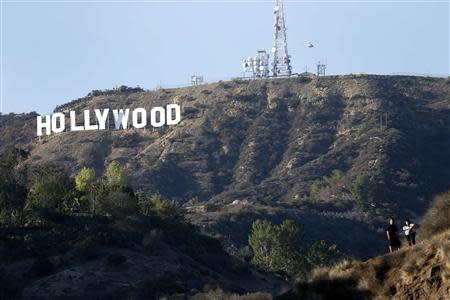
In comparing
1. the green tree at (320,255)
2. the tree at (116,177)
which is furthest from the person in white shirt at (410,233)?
the tree at (116,177)

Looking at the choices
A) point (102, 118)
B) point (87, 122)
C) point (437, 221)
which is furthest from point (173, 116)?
point (437, 221)

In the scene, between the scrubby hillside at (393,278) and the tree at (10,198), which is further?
the tree at (10,198)

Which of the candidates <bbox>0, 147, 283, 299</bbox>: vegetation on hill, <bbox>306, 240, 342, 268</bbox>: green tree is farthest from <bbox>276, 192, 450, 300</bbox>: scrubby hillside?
<bbox>306, 240, 342, 268</bbox>: green tree

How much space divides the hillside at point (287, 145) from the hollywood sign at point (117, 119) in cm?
142

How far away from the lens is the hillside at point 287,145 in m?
130

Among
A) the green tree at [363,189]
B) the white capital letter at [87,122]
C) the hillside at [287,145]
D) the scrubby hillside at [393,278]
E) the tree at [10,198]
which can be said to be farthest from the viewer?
the white capital letter at [87,122]

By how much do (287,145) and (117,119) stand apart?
24993mm

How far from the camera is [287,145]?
5871 inches

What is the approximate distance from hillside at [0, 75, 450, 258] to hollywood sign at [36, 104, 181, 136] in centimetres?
142

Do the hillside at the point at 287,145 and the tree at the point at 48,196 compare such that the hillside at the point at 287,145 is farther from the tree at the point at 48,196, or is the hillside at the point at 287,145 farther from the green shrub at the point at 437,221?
the green shrub at the point at 437,221

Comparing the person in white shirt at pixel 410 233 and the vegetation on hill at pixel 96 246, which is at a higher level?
the person in white shirt at pixel 410 233

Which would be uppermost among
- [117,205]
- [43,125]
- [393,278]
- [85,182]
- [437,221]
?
[43,125]

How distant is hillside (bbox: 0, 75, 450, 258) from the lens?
425 ft

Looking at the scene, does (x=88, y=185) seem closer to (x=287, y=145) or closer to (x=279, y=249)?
(x=279, y=249)
